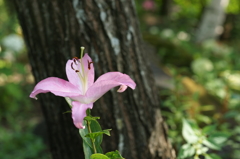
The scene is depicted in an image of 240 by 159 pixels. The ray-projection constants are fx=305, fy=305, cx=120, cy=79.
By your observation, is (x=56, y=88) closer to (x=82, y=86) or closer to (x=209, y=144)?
(x=82, y=86)

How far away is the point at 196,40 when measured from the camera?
7480 millimetres

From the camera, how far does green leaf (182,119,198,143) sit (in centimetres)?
136

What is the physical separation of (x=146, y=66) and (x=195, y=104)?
3.83 ft

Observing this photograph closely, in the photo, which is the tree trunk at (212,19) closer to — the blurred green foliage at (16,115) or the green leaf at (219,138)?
the blurred green foliage at (16,115)

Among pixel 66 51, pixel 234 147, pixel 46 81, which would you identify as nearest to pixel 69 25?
pixel 66 51

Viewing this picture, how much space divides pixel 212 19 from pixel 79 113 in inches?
261

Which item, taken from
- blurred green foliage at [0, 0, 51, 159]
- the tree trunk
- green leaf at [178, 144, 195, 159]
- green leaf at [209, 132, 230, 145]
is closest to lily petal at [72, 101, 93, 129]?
green leaf at [178, 144, 195, 159]

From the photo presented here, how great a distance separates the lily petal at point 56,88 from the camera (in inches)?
33.9

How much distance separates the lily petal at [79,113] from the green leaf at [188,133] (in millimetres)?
660

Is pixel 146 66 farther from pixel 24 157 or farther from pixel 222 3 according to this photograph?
pixel 222 3

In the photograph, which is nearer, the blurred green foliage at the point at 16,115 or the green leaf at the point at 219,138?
the green leaf at the point at 219,138

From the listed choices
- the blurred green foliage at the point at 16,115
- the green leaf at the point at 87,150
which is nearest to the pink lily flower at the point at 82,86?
the green leaf at the point at 87,150

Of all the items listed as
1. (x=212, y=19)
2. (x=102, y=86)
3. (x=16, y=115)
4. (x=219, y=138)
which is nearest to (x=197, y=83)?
(x=219, y=138)

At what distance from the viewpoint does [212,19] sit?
22.7 ft
